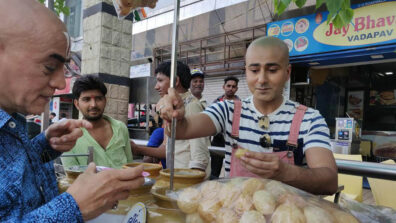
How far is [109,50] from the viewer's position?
4402 millimetres

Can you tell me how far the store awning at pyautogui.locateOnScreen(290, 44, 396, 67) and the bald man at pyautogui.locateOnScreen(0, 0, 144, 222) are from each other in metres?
6.44

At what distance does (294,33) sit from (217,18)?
271 cm

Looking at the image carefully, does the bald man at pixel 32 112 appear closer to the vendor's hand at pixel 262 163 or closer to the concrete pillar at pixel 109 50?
the vendor's hand at pixel 262 163

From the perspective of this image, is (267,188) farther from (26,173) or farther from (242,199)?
(26,173)

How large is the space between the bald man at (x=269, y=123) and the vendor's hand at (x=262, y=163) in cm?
34

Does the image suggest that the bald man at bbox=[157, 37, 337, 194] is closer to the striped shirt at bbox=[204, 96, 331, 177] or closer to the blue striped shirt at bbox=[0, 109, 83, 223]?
the striped shirt at bbox=[204, 96, 331, 177]

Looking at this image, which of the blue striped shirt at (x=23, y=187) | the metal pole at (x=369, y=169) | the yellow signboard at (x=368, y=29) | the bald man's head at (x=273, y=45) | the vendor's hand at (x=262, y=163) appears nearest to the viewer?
the blue striped shirt at (x=23, y=187)

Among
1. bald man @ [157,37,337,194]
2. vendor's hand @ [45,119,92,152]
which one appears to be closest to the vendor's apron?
bald man @ [157,37,337,194]

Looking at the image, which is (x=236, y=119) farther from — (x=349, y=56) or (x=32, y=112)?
(x=349, y=56)

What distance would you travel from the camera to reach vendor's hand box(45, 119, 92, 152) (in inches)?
52.4

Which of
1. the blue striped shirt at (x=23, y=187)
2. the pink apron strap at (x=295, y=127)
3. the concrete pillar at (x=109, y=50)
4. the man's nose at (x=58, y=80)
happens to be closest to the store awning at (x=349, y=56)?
the concrete pillar at (x=109, y=50)

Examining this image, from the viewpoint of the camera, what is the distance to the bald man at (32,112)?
748 millimetres

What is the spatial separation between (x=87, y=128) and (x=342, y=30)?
6332 mm

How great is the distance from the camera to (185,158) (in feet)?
8.89
